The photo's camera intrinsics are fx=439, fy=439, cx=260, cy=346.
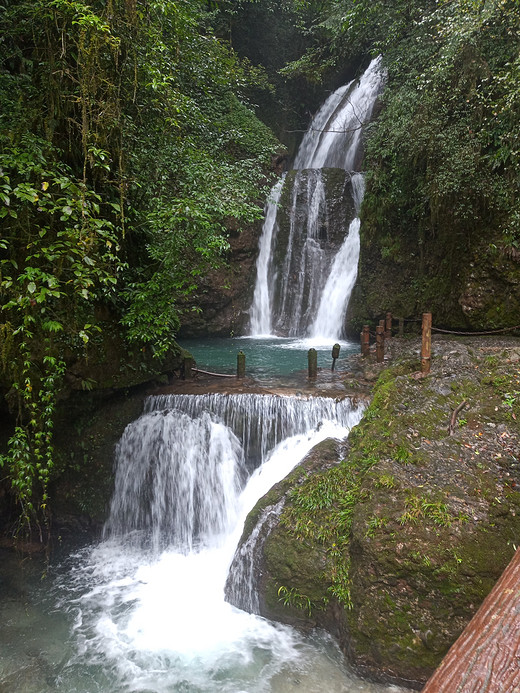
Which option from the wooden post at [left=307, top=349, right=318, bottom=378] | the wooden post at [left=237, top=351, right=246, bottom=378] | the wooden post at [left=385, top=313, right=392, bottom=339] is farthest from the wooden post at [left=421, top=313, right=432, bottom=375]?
the wooden post at [left=385, top=313, right=392, bottom=339]

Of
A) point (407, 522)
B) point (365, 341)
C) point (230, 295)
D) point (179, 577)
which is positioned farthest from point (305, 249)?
point (407, 522)

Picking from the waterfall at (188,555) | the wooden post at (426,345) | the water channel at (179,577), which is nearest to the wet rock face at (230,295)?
the water channel at (179,577)

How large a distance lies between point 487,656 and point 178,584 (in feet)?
15.9

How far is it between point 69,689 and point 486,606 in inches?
164

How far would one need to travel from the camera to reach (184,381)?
29.2 ft

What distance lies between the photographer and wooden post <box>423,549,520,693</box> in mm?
2021

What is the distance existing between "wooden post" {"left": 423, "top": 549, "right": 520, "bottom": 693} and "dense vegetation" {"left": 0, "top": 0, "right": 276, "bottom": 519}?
4.15 m

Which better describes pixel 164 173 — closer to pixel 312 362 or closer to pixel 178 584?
pixel 312 362

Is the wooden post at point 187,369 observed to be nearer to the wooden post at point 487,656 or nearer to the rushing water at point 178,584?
the rushing water at point 178,584

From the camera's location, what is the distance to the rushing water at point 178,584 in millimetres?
4547

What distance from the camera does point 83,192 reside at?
478 cm

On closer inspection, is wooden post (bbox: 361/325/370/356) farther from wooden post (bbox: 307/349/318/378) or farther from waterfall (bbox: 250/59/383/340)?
waterfall (bbox: 250/59/383/340)

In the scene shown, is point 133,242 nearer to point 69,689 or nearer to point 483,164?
point 69,689

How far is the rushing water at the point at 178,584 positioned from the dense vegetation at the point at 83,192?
1333mm
